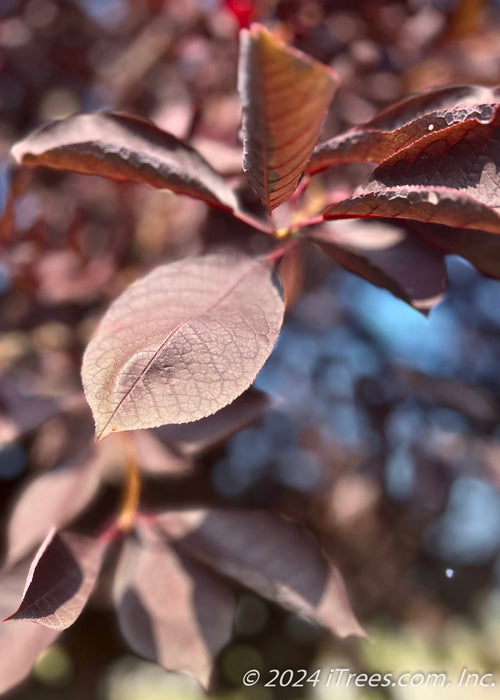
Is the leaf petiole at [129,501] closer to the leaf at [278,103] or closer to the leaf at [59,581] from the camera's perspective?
the leaf at [59,581]

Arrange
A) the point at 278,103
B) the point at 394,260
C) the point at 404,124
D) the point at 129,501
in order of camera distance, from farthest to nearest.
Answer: the point at 129,501
the point at 394,260
the point at 404,124
the point at 278,103

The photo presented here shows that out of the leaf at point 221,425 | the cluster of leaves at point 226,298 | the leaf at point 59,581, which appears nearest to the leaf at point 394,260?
the cluster of leaves at point 226,298

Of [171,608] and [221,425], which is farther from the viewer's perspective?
[221,425]

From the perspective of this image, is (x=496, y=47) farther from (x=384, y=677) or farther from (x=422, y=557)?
(x=384, y=677)

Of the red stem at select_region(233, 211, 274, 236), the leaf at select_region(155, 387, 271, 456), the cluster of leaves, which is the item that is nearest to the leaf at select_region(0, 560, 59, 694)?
the cluster of leaves

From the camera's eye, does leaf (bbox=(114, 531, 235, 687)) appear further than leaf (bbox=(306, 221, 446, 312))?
Yes

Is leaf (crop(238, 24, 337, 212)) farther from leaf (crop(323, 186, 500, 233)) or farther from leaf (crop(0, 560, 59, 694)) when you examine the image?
leaf (crop(0, 560, 59, 694))

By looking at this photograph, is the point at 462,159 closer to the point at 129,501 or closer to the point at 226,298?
the point at 226,298

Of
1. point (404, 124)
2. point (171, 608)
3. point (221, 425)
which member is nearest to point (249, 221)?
point (404, 124)
